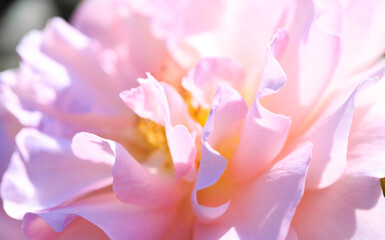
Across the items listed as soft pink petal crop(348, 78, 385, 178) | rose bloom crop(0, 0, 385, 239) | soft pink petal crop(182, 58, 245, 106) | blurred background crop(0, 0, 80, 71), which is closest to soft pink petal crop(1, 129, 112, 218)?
rose bloom crop(0, 0, 385, 239)

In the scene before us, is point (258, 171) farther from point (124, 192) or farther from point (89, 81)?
point (89, 81)

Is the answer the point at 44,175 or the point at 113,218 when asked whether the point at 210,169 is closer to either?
the point at 113,218

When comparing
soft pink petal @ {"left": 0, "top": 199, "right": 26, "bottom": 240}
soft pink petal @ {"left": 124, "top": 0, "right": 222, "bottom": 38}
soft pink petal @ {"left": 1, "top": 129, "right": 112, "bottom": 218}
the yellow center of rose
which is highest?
soft pink petal @ {"left": 124, "top": 0, "right": 222, "bottom": 38}

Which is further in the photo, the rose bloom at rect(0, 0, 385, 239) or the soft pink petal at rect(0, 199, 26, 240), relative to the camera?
the soft pink petal at rect(0, 199, 26, 240)

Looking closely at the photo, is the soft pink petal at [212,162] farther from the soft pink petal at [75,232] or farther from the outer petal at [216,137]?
the soft pink petal at [75,232]

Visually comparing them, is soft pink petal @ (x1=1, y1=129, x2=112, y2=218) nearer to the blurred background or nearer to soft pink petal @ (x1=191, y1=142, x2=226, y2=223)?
soft pink petal @ (x1=191, y1=142, x2=226, y2=223)

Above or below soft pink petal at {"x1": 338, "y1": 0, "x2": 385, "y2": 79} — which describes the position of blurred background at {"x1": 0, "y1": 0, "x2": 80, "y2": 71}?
below

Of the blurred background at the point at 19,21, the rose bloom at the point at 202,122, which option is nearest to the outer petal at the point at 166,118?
the rose bloom at the point at 202,122
